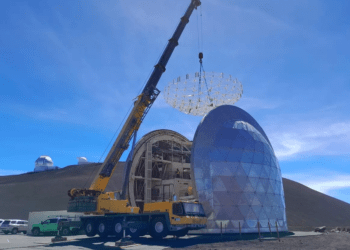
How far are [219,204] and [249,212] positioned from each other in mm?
2653

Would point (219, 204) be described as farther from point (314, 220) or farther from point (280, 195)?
point (314, 220)

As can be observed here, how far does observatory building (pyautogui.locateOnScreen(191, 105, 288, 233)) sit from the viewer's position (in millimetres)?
24094

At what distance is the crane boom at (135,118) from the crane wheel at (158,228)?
18.9 feet

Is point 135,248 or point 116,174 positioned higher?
point 116,174

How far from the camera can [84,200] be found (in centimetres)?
2295

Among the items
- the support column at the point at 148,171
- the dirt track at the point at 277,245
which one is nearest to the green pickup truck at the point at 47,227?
the support column at the point at 148,171

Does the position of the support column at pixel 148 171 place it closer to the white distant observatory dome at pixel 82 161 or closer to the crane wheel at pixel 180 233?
the crane wheel at pixel 180 233

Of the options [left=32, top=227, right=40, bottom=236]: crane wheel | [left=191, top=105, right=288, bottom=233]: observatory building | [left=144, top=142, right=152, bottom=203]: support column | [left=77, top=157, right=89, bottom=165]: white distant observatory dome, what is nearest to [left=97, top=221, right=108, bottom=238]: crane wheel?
[left=191, top=105, right=288, bottom=233]: observatory building

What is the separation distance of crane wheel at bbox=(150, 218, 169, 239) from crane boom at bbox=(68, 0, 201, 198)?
577cm

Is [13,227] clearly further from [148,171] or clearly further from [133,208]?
[133,208]

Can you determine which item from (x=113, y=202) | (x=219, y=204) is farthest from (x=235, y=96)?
(x=113, y=202)

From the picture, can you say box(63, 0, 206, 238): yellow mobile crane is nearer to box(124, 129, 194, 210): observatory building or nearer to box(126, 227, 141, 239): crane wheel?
box(126, 227, 141, 239): crane wheel

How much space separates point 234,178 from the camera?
24.8 metres

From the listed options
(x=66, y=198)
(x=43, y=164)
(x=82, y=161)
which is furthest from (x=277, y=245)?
(x=43, y=164)
